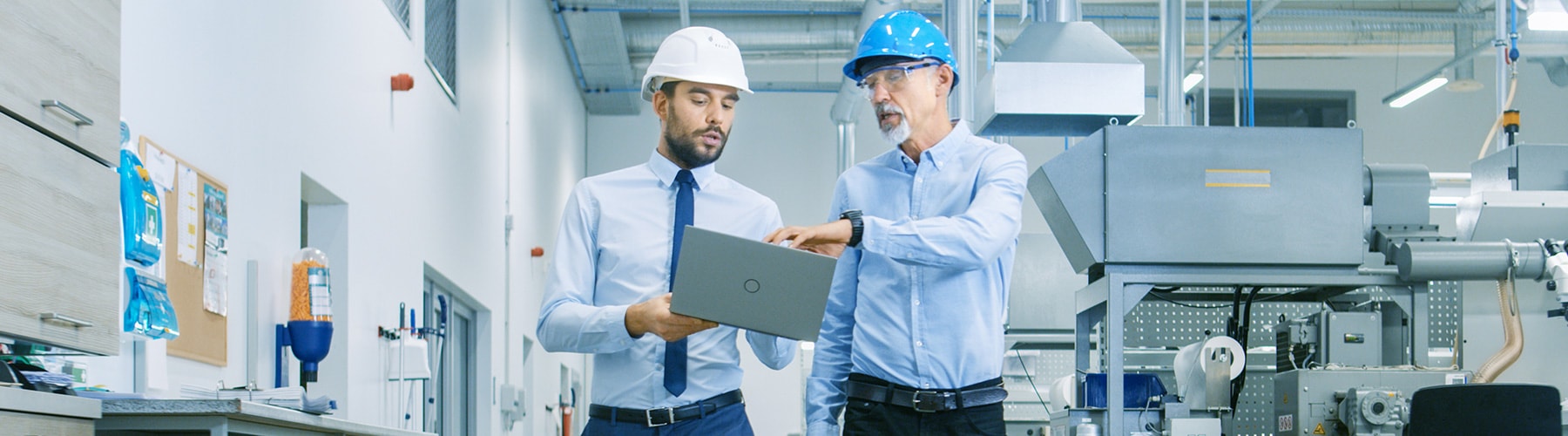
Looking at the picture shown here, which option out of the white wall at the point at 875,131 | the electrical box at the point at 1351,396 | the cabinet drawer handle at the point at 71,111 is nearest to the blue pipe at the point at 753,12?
the white wall at the point at 875,131

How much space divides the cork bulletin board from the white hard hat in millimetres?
1255

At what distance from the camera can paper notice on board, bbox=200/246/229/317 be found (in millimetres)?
3527

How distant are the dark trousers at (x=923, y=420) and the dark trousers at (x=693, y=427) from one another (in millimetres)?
247

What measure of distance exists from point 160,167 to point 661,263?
138cm

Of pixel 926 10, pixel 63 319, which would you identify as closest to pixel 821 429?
pixel 63 319

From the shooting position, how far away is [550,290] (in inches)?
94.8

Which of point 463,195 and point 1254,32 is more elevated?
point 1254,32

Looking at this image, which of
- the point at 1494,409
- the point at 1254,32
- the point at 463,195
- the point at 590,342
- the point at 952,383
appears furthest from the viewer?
the point at 1254,32

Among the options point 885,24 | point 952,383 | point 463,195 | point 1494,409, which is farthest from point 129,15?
point 463,195

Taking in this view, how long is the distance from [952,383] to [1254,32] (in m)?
9.55

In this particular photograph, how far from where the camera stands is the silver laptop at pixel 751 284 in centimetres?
210

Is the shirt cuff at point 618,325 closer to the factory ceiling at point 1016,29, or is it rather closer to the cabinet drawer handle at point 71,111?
the cabinet drawer handle at point 71,111

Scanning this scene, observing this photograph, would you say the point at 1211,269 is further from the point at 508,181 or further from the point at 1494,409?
the point at 508,181

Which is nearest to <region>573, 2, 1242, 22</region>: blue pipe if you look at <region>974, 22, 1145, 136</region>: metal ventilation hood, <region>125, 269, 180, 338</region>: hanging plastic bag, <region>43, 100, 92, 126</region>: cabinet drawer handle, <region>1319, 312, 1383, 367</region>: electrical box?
<region>974, 22, 1145, 136</region>: metal ventilation hood
